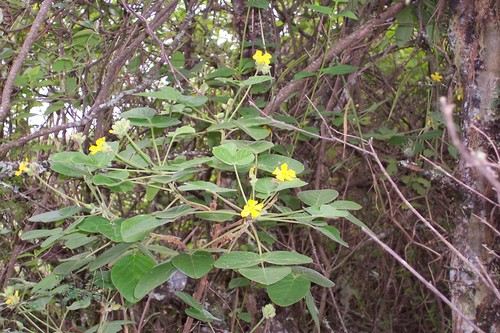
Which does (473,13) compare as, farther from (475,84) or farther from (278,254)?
(278,254)

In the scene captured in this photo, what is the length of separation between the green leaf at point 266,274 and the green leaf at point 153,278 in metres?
0.14

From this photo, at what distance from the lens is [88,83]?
5.69ft

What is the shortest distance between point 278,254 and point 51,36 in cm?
124

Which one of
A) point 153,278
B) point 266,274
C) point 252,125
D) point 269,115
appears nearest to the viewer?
point 266,274

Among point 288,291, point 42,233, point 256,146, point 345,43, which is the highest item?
point 345,43

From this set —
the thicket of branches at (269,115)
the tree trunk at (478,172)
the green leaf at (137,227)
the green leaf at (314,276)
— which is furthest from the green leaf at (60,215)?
the tree trunk at (478,172)

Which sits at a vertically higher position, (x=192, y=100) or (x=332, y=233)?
(x=192, y=100)

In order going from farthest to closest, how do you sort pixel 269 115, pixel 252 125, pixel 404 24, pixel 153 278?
pixel 404 24 → pixel 269 115 → pixel 252 125 → pixel 153 278

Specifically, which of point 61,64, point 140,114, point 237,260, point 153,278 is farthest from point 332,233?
point 61,64

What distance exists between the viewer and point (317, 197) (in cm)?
107

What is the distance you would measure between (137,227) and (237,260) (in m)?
0.15

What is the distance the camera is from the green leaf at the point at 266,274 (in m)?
0.87

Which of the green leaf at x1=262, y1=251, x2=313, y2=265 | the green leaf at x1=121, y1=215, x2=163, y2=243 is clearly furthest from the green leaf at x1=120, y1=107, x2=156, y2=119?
the green leaf at x1=262, y1=251, x2=313, y2=265

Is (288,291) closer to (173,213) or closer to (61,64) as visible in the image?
(173,213)
